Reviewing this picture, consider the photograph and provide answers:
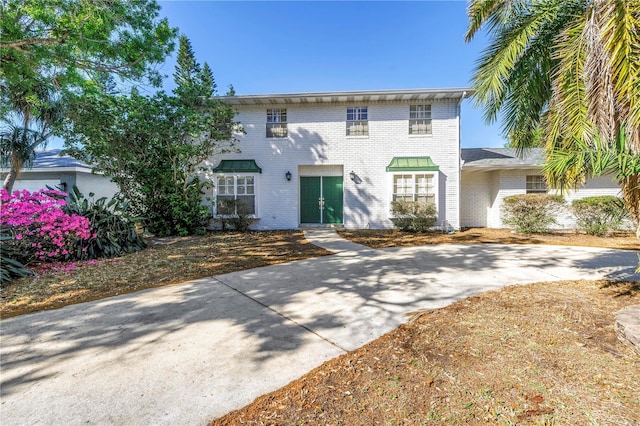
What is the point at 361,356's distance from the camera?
2.69 meters

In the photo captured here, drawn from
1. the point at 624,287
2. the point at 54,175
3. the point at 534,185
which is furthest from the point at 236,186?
the point at 534,185

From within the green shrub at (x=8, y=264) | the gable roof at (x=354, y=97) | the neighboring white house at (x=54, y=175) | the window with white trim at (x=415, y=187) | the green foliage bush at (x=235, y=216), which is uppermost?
the gable roof at (x=354, y=97)

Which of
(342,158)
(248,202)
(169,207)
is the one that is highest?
(342,158)

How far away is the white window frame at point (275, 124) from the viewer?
12469mm

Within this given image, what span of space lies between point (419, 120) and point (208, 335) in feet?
38.1

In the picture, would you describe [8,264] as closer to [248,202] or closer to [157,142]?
[157,142]

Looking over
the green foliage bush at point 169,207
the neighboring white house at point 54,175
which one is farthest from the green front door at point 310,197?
the neighboring white house at point 54,175

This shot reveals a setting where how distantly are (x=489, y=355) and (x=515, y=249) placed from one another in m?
6.43

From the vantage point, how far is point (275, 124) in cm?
1248

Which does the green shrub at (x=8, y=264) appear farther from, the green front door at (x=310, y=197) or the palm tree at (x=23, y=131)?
the green front door at (x=310, y=197)

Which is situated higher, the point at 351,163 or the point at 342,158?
the point at 342,158

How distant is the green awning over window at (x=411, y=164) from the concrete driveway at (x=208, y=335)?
243 inches

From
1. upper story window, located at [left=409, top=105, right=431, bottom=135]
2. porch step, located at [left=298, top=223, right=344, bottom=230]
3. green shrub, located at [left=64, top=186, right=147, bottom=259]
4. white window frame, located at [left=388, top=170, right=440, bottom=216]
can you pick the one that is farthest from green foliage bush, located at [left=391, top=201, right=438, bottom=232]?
green shrub, located at [left=64, top=186, right=147, bottom=259]

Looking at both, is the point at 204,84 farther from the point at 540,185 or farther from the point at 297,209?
the point at 540,185
